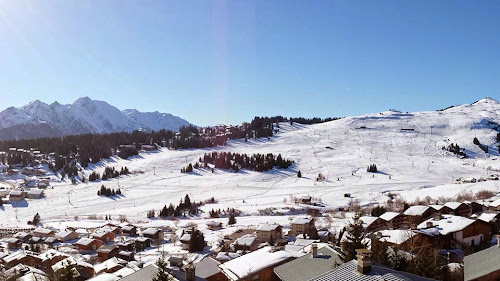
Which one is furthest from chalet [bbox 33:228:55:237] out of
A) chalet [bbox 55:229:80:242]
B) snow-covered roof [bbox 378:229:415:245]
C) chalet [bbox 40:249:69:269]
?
snow-covered roof [bbox 378:229:415:245]

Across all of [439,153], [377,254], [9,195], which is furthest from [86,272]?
[439,153]

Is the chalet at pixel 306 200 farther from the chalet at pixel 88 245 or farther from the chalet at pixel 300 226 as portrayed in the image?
the chalet at pixel 88 245

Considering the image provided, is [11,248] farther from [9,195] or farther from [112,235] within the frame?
[9,195]

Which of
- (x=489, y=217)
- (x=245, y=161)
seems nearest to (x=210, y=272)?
(x=489, y=217)

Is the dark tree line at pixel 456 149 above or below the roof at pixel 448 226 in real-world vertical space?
above

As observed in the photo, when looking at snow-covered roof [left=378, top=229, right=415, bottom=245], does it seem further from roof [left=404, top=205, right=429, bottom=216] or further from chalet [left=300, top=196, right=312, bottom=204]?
chalet [left=300, top=196, right=312, bottom=204]

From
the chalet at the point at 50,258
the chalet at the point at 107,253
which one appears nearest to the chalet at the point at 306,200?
the chalet at the point at 107,253
